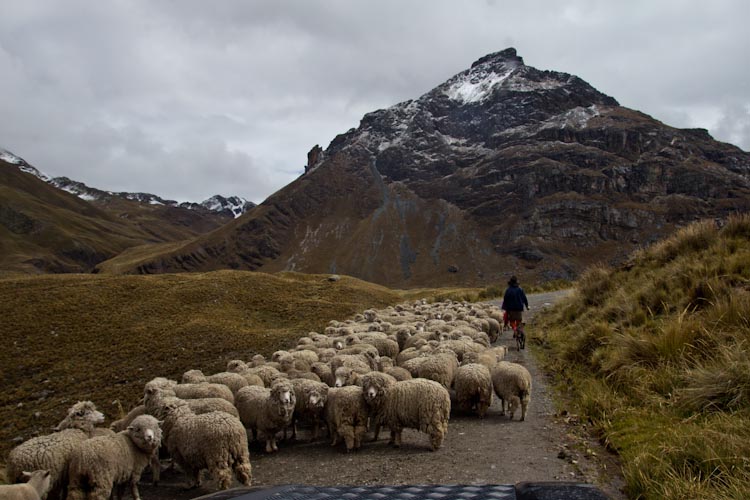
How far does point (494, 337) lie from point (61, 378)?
67.0 ft

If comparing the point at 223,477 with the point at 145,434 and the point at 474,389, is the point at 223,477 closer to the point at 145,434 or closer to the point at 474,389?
the point at 145,434

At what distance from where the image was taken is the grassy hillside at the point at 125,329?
18016mm

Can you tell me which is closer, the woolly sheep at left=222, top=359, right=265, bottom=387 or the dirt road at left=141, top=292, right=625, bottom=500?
the dirt road at left=141, top=292, right=625, bottom=500

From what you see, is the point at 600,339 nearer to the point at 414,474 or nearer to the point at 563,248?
the point at 414,474

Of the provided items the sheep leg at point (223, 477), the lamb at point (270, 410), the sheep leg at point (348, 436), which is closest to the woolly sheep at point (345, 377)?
the lamb at point (270, 410)

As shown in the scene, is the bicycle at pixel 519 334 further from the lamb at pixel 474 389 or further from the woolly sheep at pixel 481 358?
the lamb at pixel 474 389

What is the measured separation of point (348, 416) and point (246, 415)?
8.62ft

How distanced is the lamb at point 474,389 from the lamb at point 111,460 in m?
7.11

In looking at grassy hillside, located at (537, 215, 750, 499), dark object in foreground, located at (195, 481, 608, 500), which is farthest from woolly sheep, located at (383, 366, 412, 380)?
dark object in foreground, located at (195, 481, 608, 500)

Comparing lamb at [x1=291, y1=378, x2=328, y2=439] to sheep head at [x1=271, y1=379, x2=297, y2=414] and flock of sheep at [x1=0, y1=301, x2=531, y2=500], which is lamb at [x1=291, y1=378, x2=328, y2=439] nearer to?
flock of sheep at [x1=0, y1=301, x2=531, y2=500]

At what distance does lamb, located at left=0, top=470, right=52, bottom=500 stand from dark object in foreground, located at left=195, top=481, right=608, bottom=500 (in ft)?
15.9

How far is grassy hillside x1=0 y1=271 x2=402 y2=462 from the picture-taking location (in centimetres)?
1802

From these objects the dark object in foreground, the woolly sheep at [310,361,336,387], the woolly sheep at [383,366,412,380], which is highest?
the dark object in foreground

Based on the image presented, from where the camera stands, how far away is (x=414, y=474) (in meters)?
7.85
